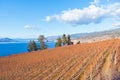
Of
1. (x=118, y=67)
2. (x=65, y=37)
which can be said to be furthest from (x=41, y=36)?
(x=118, y=67)

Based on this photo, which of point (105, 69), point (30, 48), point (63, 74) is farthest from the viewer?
point (30, 48)

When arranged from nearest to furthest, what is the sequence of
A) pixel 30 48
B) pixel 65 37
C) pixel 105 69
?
pixel 105 69
pixel 30 48
pixel 65 37

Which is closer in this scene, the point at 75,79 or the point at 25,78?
the point at 75,79

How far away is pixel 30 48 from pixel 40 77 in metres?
78.1

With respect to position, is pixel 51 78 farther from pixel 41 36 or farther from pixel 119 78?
pixel 41 36

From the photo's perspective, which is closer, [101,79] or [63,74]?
[101,79]

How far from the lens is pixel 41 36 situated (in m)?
111

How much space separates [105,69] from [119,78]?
4.40 meters

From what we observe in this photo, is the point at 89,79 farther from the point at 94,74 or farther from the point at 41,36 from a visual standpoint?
the point at 41,36

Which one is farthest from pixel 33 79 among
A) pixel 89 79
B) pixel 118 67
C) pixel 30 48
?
pixel 30 48

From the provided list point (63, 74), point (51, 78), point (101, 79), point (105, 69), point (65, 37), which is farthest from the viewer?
point (65, 37)

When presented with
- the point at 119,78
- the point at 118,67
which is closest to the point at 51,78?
the point at 119,78

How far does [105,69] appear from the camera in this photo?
24438mm

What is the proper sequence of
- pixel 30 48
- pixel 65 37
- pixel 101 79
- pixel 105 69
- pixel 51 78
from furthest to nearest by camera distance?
1. pixel 65 37
2. pixel 30 48
3. pixel 105 69
4. pixel 51 78
5. pixel 101 79
